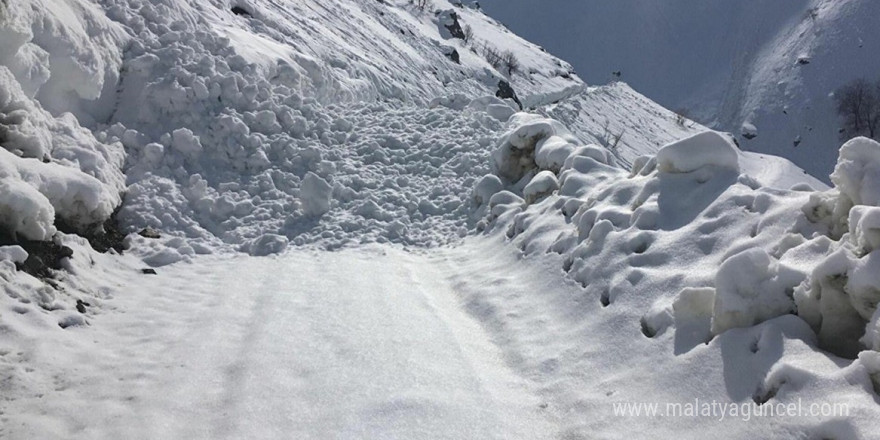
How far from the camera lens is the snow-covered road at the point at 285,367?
3.85 metres

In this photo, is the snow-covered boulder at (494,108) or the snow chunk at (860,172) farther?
the snow-covered boulder at (494,108)

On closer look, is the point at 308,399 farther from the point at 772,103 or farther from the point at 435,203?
the point at 772,103

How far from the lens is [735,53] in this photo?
2234 inches

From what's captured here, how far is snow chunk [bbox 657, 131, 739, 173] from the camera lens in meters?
5.53

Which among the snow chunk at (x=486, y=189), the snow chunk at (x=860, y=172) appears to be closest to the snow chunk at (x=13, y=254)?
the snow chunk at (x=486, y=189)

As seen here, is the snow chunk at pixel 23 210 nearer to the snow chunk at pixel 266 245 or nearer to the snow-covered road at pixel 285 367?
the snow-covered road at pixel 285 367

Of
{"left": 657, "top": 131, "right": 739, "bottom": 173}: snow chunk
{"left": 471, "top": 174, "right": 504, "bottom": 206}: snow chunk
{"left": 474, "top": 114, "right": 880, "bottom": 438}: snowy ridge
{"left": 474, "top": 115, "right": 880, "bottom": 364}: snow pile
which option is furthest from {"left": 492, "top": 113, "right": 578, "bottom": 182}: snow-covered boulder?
{"left": 657, "top": 131, "right": 739, "bottom": 173}: snow chunk

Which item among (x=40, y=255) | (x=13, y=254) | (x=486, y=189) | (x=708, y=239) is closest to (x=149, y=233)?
(x=40, y=255)

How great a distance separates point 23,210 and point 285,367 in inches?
99.0

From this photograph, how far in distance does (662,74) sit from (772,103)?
544 inches

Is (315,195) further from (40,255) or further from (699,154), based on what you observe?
(699,154)

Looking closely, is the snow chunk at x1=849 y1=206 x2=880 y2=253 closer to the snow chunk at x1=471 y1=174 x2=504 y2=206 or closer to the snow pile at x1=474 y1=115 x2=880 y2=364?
the snow pile at x1=474 y1=115 x2=880 y2=364

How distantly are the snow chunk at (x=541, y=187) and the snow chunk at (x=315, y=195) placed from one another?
251 cm

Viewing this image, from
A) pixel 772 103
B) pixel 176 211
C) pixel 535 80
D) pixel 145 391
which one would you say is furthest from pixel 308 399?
pixel 772 103
